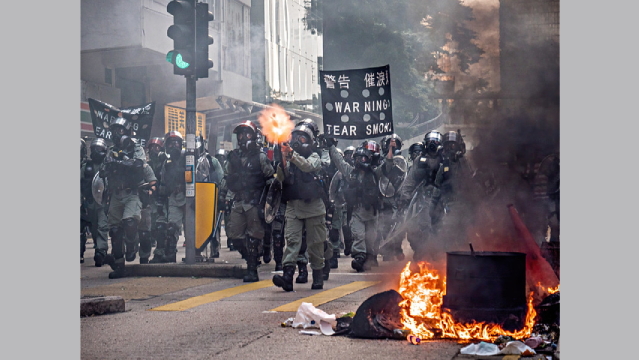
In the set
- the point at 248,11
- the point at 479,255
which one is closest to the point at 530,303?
the point at 479,255

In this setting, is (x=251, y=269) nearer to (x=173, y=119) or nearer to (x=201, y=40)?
(x=201, y=40)

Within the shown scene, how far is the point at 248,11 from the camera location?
859 inches

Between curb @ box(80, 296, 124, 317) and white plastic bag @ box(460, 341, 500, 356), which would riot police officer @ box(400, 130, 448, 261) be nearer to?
curb @ box(80, 296, 124, 317)

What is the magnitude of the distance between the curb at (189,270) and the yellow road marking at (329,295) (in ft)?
4.79

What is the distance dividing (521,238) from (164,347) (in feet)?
9.76

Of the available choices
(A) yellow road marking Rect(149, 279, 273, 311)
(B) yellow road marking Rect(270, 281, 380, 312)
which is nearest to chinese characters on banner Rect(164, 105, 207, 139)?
(A) yellow road marking Rect(149, 279, 273, 311)

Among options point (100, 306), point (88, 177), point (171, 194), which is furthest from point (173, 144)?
point (100, 306)

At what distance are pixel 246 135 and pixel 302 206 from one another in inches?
49.0

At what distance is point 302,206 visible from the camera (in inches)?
311

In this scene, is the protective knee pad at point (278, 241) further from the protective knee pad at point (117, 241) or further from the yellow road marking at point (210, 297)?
the protective knee pad at point (117, 241)

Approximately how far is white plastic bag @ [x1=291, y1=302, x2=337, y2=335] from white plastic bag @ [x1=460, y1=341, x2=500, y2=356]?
103cm

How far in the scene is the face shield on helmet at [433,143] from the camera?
8.69 metres

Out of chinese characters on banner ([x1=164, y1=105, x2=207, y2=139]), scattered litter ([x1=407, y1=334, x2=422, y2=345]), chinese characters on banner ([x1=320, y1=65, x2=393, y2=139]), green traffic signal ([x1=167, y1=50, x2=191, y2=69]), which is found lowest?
scattered litter ([x1=407, y1=334, x2=422, y2=345])

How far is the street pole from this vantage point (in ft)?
31.0
